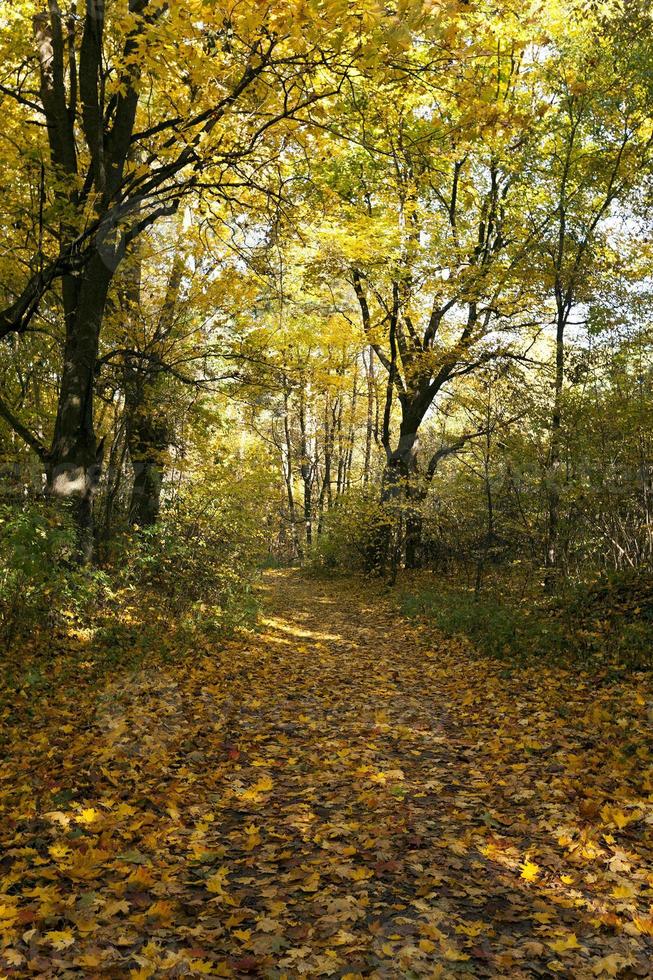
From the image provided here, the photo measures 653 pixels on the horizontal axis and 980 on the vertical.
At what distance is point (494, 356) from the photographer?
1473 centimetres

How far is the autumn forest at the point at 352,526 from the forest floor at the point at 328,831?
3cm

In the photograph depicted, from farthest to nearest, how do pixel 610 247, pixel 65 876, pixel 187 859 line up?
pixel 610 247, pixel 187 859, pixel 65 876

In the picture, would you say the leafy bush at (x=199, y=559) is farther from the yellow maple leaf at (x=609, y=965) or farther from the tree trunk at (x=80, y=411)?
the yellow maple leaf at (x=609, y=965)

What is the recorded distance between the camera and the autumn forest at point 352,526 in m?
3.48

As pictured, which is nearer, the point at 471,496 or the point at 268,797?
the point at 268,797

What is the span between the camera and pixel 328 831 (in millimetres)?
4211

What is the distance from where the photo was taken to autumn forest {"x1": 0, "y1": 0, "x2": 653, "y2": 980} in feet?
11.4

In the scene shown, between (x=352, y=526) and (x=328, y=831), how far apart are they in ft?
50.3

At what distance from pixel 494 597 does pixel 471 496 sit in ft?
8.64

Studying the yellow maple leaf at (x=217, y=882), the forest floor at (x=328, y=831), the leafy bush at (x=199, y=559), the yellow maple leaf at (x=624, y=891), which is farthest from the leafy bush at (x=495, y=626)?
the yellow maple leaf at (x=217, y=882)

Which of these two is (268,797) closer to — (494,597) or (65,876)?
(65,876)

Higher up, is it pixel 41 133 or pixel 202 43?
pixel 41 133

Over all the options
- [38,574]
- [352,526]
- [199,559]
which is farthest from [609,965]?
[352,526]

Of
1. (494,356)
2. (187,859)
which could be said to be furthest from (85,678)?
(494,356)
